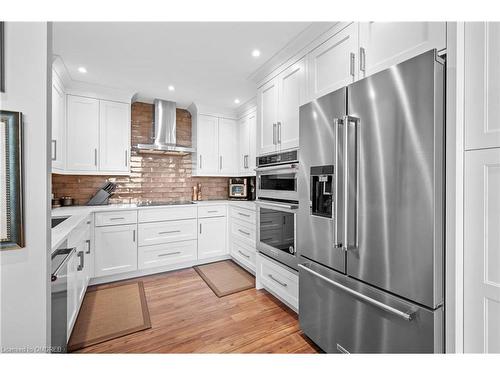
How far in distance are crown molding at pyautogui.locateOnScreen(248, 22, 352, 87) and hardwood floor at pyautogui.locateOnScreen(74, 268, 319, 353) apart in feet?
7.85

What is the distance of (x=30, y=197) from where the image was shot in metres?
0.88

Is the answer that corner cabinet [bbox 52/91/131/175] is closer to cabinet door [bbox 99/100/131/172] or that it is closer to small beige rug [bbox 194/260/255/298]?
cabinet door [bbox 99/100/131/172]

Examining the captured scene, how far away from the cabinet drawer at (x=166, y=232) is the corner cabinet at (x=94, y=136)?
0.91 metres

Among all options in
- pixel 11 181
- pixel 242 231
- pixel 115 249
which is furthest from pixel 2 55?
pixel 242 231

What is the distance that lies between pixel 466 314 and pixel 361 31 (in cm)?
168

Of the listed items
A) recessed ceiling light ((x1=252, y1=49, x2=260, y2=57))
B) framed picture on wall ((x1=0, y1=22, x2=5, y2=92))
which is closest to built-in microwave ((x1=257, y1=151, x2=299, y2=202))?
recessed ceiling light ((x1=252, y1=49, x2=260, y2=57))

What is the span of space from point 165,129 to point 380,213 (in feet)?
10.7

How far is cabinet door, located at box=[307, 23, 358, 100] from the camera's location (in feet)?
5.22

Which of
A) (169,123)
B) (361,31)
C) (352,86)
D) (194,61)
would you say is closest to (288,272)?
(352,86)

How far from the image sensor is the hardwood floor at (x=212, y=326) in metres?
1.69

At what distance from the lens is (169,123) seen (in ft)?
11.8

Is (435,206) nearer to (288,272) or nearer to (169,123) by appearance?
(288,272)

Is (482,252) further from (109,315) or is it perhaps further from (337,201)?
(109,315)

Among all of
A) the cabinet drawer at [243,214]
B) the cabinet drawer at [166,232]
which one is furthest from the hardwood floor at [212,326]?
the cabinet drawer at [243,214]
